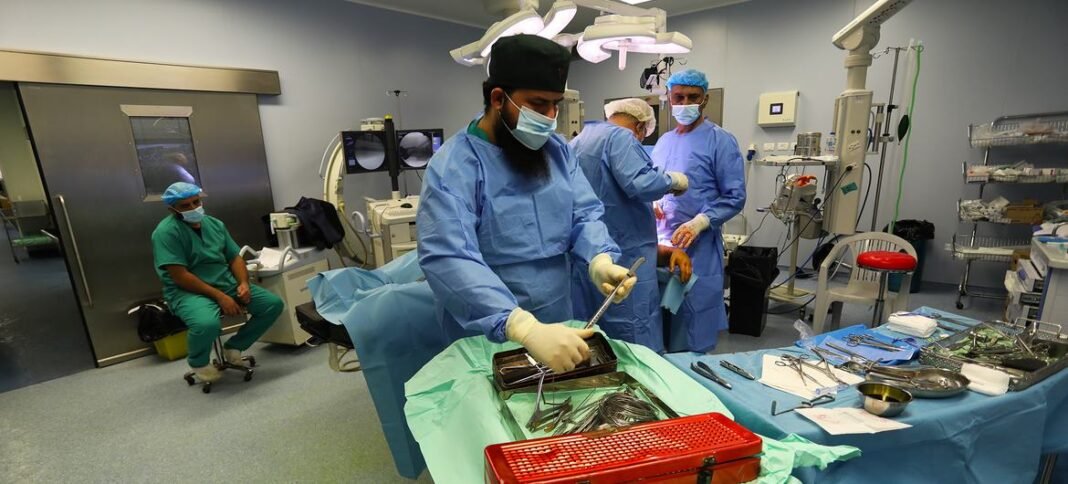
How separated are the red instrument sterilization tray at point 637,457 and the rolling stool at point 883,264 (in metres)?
2.16

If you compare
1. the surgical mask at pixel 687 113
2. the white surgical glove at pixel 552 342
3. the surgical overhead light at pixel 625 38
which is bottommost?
the white surgical glove at pixel 552 342

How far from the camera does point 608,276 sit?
1.28 m

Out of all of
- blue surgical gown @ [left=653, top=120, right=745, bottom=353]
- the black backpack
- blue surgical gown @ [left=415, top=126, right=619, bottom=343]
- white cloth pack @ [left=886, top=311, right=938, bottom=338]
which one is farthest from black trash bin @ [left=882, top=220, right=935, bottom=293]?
the black backpack

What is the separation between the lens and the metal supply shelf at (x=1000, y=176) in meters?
3.31

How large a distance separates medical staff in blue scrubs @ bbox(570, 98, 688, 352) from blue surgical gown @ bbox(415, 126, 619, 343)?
0.59m

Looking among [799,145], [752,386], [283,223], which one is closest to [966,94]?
[799,145]

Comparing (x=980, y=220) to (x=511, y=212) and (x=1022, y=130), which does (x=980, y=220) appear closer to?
(x=1022, y=130)

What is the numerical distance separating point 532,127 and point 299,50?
367 cm

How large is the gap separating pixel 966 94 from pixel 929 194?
844 mm

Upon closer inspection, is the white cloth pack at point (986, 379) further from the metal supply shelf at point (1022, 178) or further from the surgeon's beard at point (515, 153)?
the metal supply shelf at point (1022, 178)

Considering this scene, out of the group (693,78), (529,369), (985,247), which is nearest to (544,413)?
(529,369)

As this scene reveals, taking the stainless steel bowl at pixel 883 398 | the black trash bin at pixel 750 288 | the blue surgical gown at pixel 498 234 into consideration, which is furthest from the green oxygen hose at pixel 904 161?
the blue surgical gown at pixel 498 234

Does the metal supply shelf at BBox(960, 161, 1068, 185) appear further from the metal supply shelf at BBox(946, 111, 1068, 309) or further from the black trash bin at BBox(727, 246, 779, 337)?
the black trash bin at BBox(727, 246, 779, 337)

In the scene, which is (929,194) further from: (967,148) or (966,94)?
(966,94)
